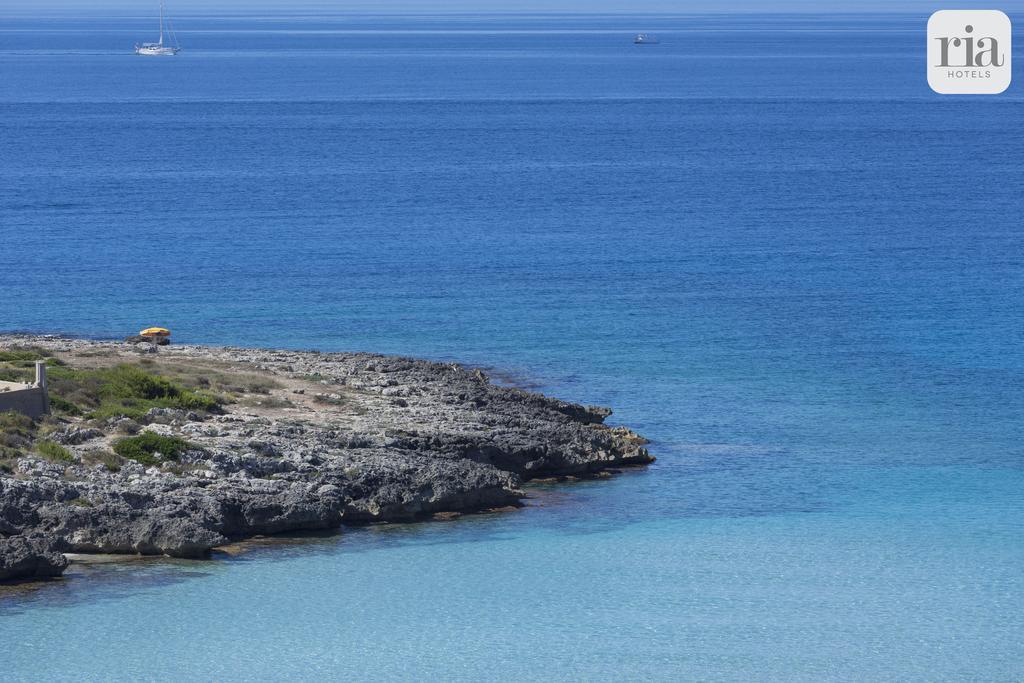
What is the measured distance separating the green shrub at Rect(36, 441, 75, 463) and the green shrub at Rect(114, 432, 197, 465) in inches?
46.6

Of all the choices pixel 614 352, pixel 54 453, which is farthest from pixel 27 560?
pixel 614 352

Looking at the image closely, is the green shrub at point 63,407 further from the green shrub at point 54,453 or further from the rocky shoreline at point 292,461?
the green shrub at point 54,453

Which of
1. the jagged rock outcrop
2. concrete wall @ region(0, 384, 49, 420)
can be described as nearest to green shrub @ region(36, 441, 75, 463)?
concrete wall @ region(0, 384, 49, 420)

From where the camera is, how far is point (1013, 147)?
123 meters

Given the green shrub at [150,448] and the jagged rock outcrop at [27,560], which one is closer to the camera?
the jagged rock outcrop at [27,560]

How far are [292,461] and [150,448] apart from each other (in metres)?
3.35

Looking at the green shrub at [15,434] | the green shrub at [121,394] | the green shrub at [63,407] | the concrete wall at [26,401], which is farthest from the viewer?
the green shrub at [121,394]

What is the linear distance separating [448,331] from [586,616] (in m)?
26.9

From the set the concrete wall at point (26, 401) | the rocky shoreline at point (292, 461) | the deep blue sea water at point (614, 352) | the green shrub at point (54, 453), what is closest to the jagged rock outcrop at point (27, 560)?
the rocky shoreline at point (292, 461)

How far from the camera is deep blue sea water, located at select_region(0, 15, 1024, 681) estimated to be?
28766mm

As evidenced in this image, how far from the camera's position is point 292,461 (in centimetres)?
3503

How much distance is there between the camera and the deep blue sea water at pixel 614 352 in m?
A: 28.8

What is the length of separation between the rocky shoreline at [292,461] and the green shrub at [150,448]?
0.83ft
